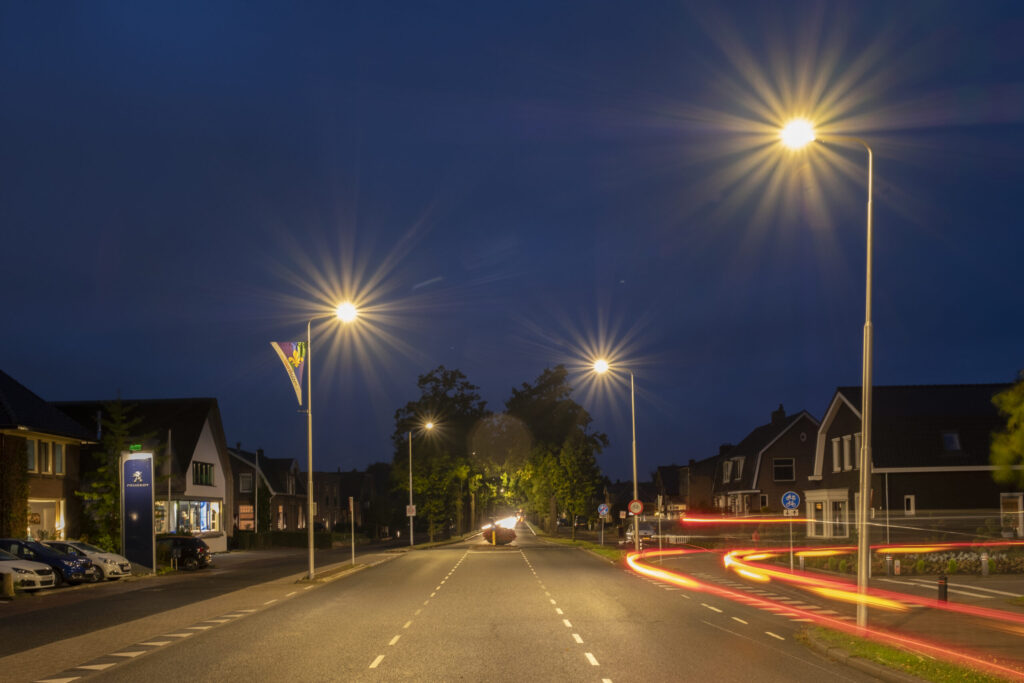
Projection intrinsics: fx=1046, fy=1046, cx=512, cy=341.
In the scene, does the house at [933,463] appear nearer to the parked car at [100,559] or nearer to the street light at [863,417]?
the street light at [863,417]

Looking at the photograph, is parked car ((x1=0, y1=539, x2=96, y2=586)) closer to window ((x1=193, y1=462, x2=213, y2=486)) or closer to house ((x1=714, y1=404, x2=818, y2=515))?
window ((x1=193, y1=462, x2=213, y2=486))

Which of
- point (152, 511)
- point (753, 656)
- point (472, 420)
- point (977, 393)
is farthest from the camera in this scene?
point (472, 420)

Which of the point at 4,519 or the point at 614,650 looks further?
the point at 4,519

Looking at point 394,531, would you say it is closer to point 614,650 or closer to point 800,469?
point 800,469

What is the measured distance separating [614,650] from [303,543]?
2523 inches

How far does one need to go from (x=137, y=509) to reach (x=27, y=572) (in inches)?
366

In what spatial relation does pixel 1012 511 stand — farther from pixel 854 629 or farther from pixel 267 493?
pixel 267 493

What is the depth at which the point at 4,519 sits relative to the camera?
4391 cm

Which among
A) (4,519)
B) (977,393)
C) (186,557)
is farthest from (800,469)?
(4,519)

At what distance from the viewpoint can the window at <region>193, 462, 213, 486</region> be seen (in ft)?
209

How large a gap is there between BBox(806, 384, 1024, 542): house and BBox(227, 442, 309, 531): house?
44.2 meters

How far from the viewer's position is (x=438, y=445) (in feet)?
324

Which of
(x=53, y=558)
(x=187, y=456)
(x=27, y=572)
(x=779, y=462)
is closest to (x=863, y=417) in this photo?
(x=27, y=572)

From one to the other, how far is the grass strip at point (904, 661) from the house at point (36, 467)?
3717cm
